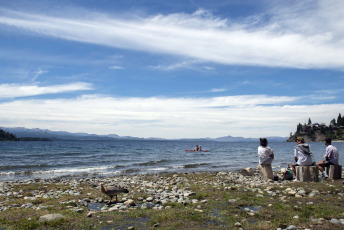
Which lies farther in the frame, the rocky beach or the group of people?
the group of people

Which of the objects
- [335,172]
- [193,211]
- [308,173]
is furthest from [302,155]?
[193,211]

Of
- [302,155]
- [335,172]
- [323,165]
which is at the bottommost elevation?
[335,172]

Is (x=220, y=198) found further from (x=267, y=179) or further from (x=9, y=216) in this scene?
(x=9, y=216)

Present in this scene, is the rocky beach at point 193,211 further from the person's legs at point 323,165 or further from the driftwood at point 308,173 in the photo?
the person's legs at point 323,165

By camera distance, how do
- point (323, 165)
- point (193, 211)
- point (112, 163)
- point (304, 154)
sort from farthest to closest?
A: 1. point (112, 163)
2. point (323, 165)
3. point (304, 154)
4. point (193, 211)

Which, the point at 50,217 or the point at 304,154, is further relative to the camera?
the point at 304,154

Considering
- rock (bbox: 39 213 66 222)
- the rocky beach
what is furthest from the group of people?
rock (bbox: 39 213 66 222)

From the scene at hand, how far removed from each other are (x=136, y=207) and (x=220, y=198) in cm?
391

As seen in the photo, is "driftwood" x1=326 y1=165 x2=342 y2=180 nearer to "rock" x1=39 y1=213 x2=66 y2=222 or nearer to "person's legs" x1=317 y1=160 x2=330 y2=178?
"person's legs" x1=317 y1=160 x2=330 y2=178

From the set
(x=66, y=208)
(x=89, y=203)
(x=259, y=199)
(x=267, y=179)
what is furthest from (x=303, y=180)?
(x=66, y=208)

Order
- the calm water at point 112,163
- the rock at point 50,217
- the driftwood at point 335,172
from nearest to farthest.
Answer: the rock at point 50,217
the driftwood at point 335,172
the calm water at point 112,163

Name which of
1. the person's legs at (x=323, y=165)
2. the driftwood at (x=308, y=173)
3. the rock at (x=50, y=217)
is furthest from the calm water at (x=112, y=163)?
the rock at (x=50, y=217)

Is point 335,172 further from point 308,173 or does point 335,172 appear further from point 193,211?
point 193,211

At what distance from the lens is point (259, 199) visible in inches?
440
